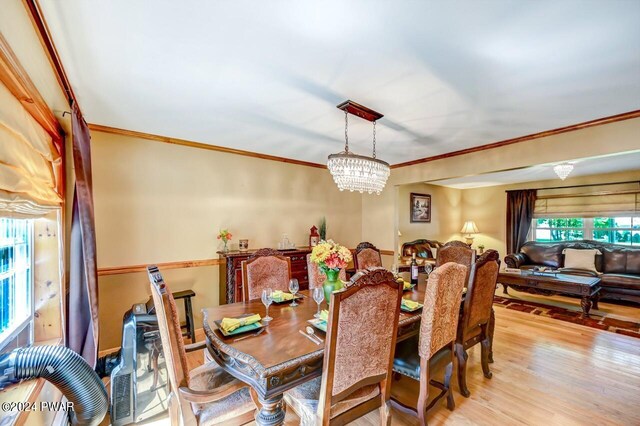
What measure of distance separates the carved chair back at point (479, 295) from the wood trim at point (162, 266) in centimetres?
281

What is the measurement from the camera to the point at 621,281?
4.32 metres

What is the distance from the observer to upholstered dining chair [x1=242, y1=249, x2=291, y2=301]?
2.53 metres

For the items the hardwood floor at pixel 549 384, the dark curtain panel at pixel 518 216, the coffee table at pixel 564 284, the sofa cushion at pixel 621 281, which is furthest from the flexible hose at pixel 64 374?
the dark curtain panel at pixel 518 216

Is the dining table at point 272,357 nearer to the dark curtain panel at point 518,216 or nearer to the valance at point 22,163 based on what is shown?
the valance at point 22,163

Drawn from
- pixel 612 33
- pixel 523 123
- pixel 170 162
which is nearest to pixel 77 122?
pixel 170 162

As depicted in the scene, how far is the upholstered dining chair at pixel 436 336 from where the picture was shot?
69.1 inches

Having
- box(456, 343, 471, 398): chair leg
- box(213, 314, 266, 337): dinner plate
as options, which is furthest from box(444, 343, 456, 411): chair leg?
Answer: box(213, 314, 266, 337): dinner plate

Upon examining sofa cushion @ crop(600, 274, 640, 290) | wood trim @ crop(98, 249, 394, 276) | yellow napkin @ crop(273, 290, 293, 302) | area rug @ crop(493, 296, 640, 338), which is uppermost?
wood trim @ crop(98, 249, 394, 276)

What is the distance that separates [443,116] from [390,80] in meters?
0.96

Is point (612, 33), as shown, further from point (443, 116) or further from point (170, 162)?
point (170, 162)

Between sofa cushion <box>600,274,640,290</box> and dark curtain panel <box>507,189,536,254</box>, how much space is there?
6.40 ft

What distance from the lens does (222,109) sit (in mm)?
2568

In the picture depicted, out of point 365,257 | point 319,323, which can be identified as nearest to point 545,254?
point 365,257

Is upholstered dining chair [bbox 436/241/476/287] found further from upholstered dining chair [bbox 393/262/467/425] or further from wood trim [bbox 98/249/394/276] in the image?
wood trim [bbox 98/249/394/276]
